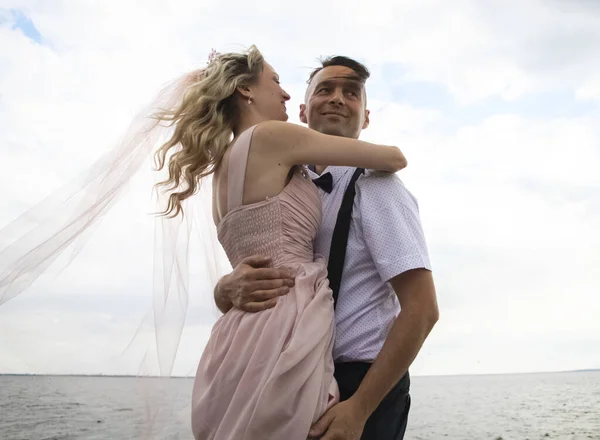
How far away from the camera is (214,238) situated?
11.6 ft

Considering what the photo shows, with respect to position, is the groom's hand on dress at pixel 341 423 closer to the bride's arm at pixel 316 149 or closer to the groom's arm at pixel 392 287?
the groom's arm at pixel 392 287

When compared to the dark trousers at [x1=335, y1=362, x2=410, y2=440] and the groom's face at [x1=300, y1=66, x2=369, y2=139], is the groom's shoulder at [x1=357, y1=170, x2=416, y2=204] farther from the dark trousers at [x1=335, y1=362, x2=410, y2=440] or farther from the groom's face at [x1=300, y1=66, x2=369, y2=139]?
the dark trousers at [x1=335, y1=362, x2=410, y2=440]

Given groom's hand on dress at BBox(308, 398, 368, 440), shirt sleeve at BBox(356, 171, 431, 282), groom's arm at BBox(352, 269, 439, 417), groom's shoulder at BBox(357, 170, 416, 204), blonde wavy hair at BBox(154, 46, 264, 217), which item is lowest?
groom's hand on dress at BBox(308, 398, 368, 440)

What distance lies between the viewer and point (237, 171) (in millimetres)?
2586

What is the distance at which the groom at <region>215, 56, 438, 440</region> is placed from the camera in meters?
2.25

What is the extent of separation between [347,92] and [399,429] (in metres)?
1.67

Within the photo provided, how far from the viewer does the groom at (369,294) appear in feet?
7.37

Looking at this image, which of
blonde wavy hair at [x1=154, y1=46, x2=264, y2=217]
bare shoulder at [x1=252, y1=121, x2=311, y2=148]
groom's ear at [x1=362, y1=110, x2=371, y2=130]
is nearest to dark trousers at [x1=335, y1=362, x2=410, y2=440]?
bare shoulder at [x1=252, y1=121, x2=311, y2=148]

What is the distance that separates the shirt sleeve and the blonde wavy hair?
0.74 metres

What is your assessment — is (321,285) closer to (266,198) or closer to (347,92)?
(266,198)

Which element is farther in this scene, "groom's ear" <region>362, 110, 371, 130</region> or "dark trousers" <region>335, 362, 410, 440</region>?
"groom's ear" <region>362, 110, 371, 130</region>

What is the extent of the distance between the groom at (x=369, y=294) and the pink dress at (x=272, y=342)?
0.07 meters

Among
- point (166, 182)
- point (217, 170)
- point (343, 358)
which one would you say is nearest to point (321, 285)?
point (343, 358)

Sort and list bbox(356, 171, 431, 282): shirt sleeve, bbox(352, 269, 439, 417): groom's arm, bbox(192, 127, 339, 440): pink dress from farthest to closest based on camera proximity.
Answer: bbox(356, 171, 431, 282): shirt sleeve < bbox(352, 269, 439, 417): groom's arm < bbox(192, 127, 339, 440): pink dress
